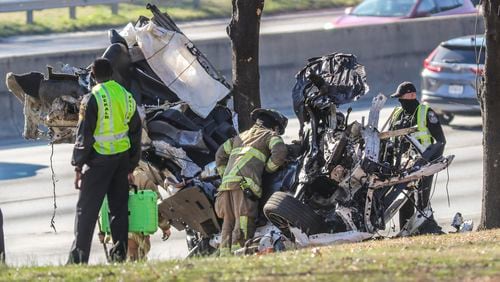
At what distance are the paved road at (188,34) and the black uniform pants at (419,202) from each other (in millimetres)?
14598

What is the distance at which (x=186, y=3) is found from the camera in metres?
38.0

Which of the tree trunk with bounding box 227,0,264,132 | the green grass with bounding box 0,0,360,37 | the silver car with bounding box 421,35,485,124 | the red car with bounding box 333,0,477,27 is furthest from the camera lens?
the green grass with bounding box 0,0,360,37

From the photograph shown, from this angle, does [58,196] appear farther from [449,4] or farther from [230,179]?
[449,4]

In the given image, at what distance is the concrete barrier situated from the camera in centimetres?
2570

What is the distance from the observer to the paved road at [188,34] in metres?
30.3

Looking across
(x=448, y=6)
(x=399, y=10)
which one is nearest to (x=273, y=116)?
(x=399, y=10)

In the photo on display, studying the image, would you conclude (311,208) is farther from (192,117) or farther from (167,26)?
(167,26)

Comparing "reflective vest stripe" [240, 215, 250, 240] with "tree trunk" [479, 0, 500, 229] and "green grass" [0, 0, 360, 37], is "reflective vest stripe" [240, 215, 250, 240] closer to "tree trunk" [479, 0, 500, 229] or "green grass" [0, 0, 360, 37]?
"tree trunk" [479, 0, 500, 229]

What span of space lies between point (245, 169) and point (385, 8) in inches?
645

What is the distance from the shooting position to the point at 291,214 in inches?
493

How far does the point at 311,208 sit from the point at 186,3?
25.5 metres

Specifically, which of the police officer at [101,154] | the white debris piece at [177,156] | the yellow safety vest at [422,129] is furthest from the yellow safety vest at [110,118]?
the yellow safety vest at [422,129]

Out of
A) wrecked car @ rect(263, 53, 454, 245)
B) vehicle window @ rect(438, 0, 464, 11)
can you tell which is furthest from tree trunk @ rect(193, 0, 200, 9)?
wrecked car @ rect(263, 53, 454, 245)

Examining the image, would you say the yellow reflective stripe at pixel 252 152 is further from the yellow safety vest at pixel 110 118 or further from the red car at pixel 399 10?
the red car at pixel 399 10
